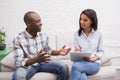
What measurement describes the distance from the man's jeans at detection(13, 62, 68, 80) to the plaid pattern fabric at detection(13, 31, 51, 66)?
0.09 m

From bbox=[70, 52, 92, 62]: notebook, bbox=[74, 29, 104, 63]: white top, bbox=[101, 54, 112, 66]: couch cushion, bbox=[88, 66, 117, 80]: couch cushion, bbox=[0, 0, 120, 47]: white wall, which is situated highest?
bbox=[0, 0, 120, 47]: white wall

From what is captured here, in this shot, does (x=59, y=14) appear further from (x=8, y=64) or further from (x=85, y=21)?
(x=8, y=64)

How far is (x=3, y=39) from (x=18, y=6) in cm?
58

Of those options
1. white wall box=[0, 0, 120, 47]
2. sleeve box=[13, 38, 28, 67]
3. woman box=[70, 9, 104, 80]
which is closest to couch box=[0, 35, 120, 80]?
woman box=[70, 9, 104, 80]

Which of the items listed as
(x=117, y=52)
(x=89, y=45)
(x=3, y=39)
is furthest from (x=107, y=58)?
(x=3, y=39)

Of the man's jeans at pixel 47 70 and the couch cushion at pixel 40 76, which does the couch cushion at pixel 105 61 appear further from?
the couch cushion at pixel 40 76

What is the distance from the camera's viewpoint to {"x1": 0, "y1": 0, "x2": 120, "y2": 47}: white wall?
387 cm

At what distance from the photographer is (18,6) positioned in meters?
3.86

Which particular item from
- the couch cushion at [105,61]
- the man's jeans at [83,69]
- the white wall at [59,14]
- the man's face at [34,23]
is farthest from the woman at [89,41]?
the white wall at [59,14]

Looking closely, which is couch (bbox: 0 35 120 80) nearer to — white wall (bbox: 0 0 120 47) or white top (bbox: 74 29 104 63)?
white top (bbox: 74 29 104 63)

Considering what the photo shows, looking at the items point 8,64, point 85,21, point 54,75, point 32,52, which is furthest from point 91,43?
point 8,64

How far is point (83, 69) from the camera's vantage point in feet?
9.01

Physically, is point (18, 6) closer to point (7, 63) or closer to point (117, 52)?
point (7, 63)

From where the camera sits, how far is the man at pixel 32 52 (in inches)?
106
